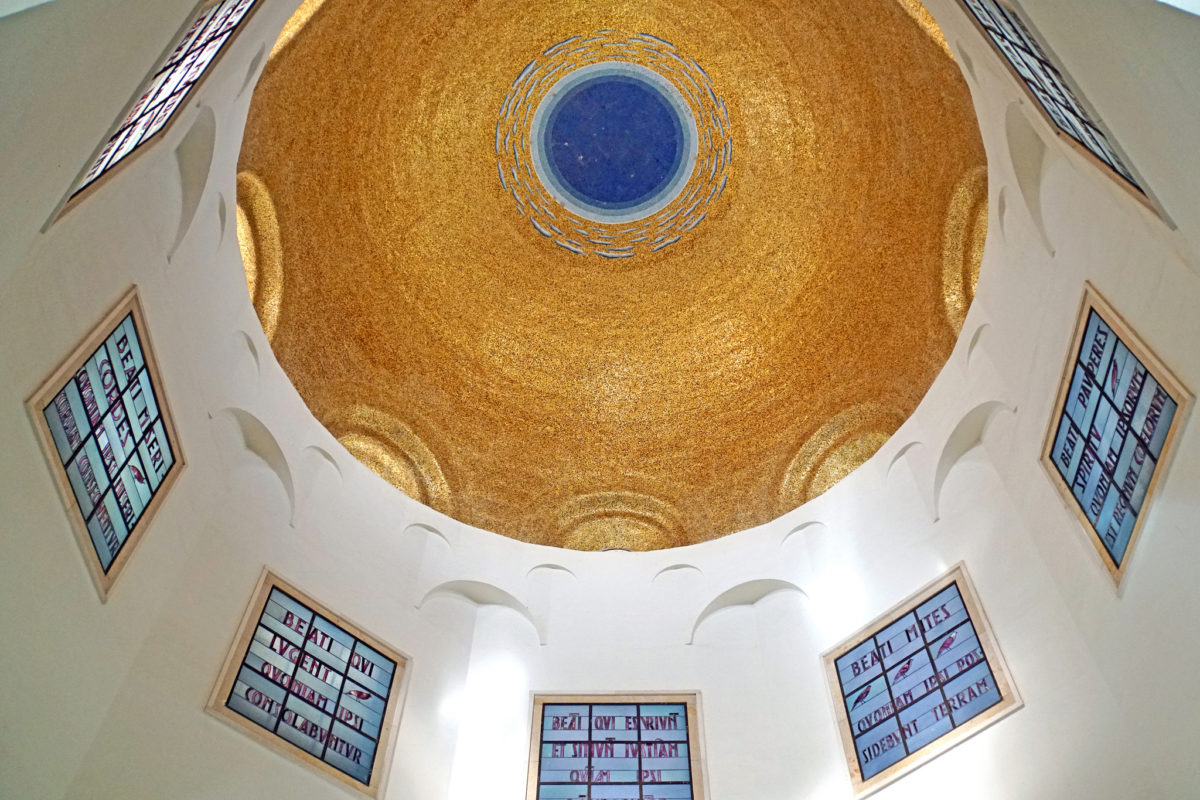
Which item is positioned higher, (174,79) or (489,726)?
(174,79)

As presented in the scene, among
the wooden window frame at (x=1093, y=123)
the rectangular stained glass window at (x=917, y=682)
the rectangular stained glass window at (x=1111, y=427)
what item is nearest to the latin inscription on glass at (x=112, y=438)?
the rectangular stained glass window at (x=917, y=682)

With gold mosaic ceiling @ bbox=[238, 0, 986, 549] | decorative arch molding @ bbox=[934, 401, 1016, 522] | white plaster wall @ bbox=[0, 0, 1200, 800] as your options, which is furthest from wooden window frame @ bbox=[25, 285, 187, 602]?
decorative arch molding @ bbox=[934, 401, 1016, 522]

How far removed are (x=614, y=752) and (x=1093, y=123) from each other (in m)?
7.85

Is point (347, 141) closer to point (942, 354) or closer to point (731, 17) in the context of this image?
point (731, 17)

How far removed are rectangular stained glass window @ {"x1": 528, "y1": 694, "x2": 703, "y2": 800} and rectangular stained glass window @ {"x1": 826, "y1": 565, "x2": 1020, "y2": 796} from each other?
1.78 metres

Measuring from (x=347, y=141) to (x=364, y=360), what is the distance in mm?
3332

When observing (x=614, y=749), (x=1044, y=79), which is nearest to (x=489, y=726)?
(x=614, y=749)

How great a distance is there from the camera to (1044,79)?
8453 millimetres

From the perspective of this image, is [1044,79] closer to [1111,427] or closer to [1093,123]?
[1093,123]

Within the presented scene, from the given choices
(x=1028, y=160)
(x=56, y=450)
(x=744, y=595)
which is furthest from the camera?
(x=744, y=595)

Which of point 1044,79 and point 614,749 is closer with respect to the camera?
point 1044,79

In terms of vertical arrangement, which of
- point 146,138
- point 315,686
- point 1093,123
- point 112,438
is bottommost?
point 315,686

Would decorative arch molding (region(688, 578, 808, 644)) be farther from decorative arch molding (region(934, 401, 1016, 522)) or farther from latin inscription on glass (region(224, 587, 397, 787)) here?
latin inscription on glass (region(224, 587, 397, 787))

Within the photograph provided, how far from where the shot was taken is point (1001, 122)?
10289 millimetres
